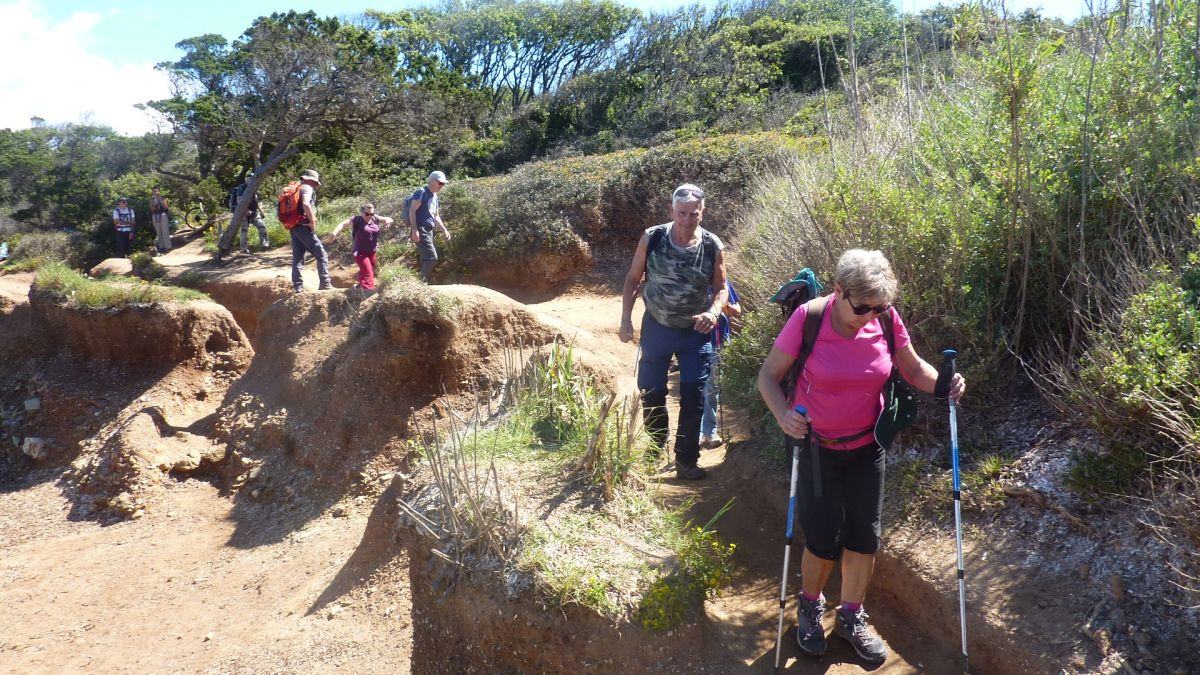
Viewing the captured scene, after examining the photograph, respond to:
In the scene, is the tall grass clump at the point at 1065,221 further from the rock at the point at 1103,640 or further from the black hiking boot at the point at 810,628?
the black hiking boot at the point at 810,628

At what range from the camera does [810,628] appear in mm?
3230

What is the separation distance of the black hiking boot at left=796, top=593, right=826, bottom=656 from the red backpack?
808 cm

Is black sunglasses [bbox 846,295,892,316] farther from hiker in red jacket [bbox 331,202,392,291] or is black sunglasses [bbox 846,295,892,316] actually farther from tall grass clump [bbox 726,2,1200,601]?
hiker in red jacket [bbox 331,202,392,291]

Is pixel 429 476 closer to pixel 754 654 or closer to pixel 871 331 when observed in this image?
pixel 754 654

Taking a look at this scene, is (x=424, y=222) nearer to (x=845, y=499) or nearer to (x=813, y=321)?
(x=813, y=321)

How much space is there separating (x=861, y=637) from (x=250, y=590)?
15.5ft

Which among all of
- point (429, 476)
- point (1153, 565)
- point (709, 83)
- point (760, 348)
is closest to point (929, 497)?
point (1153, 565)

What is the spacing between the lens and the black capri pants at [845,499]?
302 cm

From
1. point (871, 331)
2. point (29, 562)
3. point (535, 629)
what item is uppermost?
point (871, 331)

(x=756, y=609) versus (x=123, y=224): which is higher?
(x=123, y=224)

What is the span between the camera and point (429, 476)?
4277 mm

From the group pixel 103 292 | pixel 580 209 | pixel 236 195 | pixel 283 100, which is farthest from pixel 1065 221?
pixel 236 195

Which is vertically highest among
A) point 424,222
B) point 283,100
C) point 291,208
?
point 283,100

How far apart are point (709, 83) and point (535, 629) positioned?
18.4 meters
